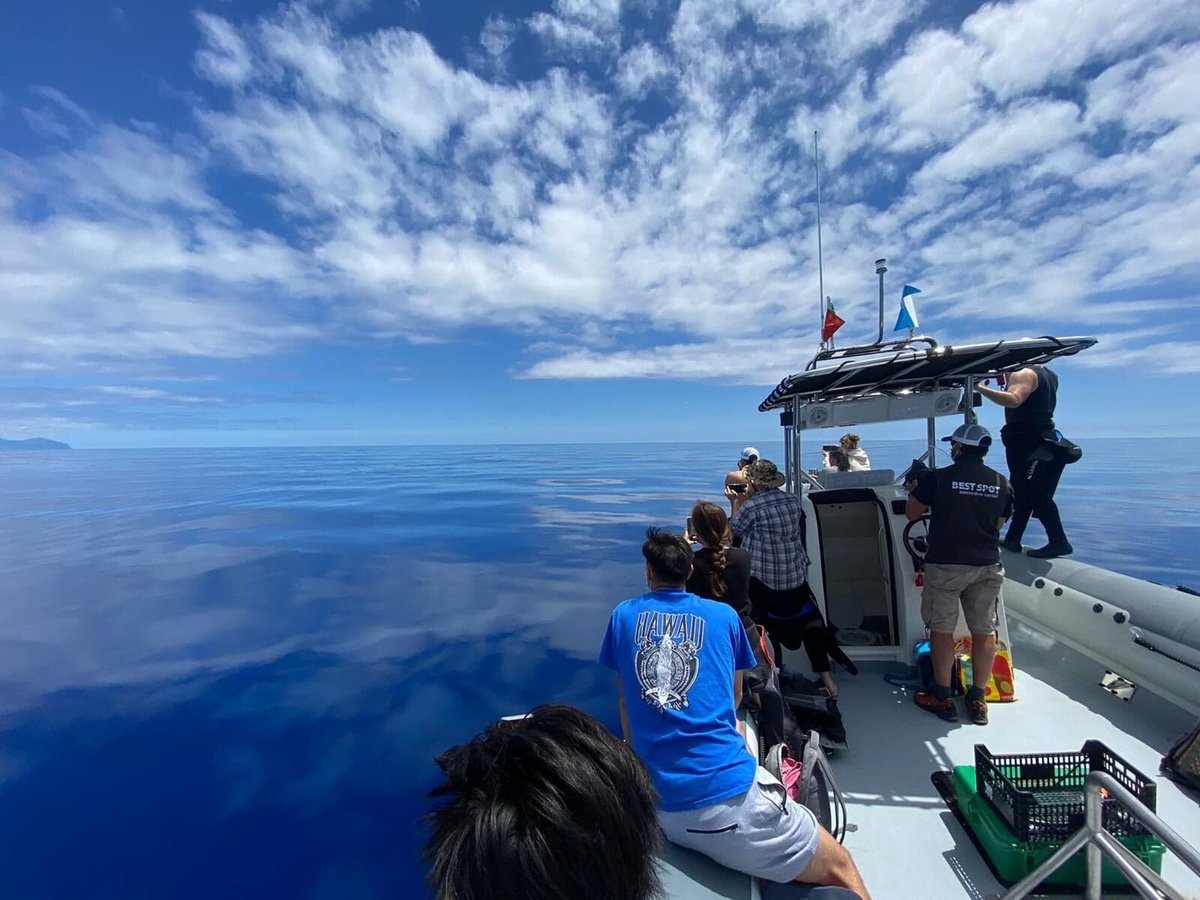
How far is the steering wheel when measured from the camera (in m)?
3.73

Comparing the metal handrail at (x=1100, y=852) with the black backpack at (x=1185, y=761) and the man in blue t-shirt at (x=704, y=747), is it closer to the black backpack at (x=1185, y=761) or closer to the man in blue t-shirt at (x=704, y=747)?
the man in blue t-shirt at (x=704, y=747)

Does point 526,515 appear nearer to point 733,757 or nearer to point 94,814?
point 94,814

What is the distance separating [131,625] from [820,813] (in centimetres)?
920

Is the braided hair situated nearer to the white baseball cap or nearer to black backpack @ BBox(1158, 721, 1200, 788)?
the white baseball cap

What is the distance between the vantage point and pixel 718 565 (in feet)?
9.98

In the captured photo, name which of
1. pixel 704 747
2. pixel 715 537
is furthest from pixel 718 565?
pixel 704 747

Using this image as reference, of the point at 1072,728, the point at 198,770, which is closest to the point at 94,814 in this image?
the point at 198,770

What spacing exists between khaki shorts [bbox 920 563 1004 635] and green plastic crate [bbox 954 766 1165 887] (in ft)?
3.96

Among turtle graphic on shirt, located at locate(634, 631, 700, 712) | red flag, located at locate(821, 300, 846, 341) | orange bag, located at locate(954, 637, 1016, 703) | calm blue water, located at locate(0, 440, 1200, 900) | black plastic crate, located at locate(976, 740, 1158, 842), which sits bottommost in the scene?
calm blue water, located at locate(0, 440, 1200, 900)

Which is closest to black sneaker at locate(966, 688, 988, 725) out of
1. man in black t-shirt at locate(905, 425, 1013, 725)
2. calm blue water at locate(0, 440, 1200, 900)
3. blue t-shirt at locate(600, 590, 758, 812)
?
man in black t-shirt at locate(905, 425, 1013, 725)

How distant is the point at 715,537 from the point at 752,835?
64.3 inches

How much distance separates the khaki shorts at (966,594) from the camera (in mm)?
3221

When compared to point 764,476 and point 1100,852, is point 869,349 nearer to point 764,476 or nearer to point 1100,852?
point 764,476

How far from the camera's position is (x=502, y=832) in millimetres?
677
